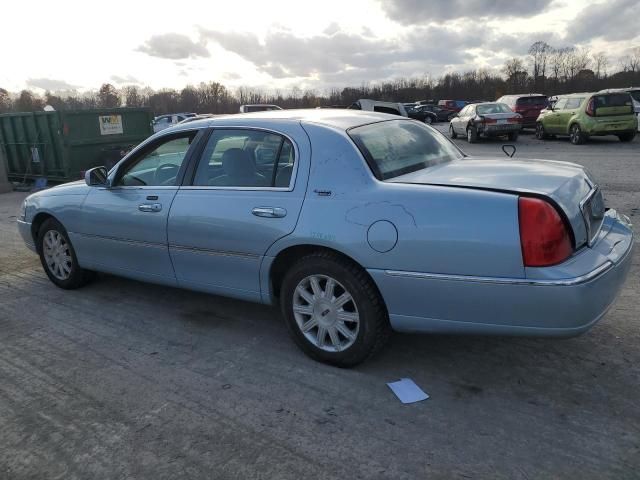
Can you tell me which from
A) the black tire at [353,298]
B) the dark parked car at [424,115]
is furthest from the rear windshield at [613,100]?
the dark parked car at [424,115]

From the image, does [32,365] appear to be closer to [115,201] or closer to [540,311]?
[115,201]

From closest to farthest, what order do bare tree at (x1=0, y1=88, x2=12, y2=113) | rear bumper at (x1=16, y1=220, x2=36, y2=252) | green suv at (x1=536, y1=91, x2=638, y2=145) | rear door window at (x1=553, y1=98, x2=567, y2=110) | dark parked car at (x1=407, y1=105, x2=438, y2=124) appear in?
rear bumper at (x1=16, y1=220, x2=36, y2=252), green suv at (x1=536, y1=91, x2=638, y2=145), rear door window at (x1=553, y1=98, x2=567, y2=110), dark parked car at (x1=407, y1=105, x2=438, y2=124), bare tree at (x1=0, y1=88, x2=12, y2=113)

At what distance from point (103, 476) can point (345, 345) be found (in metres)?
1.55

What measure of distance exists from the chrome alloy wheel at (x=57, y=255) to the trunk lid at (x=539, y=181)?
350 cm

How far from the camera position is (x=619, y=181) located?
10.2m

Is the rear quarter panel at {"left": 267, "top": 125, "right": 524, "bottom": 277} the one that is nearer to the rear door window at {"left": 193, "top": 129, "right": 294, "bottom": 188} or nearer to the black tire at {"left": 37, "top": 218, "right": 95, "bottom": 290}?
the rear door window at {"left": 193, "top": 129, "right": 294, "bottom": 188}

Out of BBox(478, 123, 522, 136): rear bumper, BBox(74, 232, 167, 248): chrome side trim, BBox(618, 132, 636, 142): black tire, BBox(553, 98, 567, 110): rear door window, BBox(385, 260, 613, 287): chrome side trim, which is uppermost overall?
BBox(553, 98, 567, 110): rear door window

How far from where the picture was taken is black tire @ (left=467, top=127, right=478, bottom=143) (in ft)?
64.3

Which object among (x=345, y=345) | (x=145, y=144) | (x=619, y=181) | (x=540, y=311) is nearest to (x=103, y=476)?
(x=345, y=345)

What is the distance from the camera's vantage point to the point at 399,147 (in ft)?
12.4

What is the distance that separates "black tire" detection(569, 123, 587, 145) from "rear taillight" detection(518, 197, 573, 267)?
16420 mm

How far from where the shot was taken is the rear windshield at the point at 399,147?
3479 mm

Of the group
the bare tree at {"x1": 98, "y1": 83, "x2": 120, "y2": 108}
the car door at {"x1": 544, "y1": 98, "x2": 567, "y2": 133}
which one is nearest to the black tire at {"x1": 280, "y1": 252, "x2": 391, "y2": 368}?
the car door at {"x1": 544, "y1": 98, "x2": 567, "y2": 133}

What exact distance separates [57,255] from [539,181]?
4428mm
